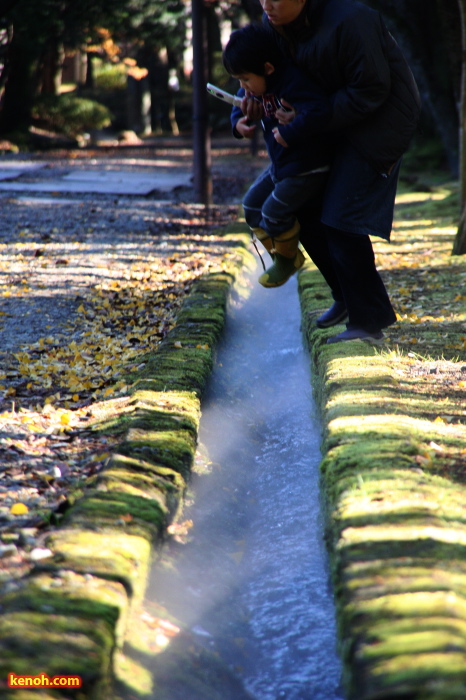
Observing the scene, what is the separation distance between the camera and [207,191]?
10.3 meters

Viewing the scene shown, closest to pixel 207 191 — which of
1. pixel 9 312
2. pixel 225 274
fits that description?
pixel 225 274

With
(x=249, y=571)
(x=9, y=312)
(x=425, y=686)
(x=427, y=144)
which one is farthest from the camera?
(x=427, y=144)

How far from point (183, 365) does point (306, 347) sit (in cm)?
121

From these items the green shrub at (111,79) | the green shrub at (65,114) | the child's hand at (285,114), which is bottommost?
the child's hand at (285,114)

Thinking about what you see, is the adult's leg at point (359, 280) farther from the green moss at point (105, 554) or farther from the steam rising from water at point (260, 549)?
the green moss at point (105, 554)

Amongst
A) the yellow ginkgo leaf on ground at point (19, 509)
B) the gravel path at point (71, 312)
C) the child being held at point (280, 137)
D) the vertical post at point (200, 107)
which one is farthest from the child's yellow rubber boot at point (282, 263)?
the vertical post at point (200, 107)

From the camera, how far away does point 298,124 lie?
302cm

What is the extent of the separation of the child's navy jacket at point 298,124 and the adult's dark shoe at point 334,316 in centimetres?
94

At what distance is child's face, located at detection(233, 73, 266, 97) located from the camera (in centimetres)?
312

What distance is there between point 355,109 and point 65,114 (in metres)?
19.4

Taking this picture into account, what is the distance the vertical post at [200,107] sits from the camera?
9.04 meters

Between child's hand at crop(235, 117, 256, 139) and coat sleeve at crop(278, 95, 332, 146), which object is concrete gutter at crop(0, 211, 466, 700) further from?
child's hand at crop(235, 117, 256, 139)

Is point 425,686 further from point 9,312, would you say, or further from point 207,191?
point 207,191

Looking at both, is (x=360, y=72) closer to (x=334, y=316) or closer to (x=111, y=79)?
(x=334, y=316)
